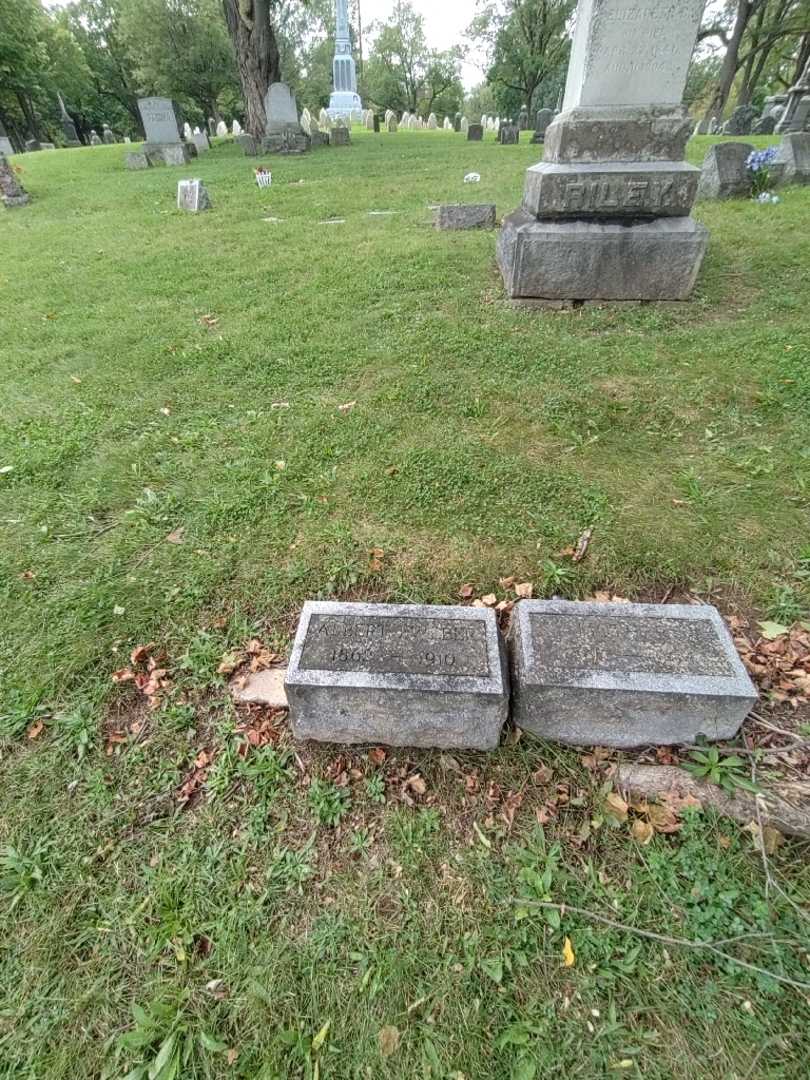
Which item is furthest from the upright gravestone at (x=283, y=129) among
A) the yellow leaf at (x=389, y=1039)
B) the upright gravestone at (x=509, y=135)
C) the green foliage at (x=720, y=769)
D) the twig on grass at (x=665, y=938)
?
the yellow leaf at (x=389, y=1039)

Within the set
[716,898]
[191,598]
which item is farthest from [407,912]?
[191,598]

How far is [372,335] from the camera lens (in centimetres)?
486

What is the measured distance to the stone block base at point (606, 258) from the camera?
14.8ft

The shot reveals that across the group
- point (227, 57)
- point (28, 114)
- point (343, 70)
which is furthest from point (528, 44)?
point (28, 114)

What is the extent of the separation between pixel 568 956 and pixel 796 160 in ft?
37.3

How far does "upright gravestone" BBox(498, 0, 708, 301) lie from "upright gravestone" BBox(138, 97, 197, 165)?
15305 millimetres

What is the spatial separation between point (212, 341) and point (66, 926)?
4549 millimetres

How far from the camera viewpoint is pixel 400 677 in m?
1.82

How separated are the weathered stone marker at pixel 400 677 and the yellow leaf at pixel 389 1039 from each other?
2.55 ft

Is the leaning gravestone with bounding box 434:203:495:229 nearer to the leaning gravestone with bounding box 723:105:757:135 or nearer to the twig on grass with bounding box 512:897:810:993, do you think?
the twig on grass with bounding box 512:897:810:993

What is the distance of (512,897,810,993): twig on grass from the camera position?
143 centimetres

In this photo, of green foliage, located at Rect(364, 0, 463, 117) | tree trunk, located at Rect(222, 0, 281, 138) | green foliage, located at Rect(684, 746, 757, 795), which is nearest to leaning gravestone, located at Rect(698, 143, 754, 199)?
green foliage, located at Rect(684, 746, 757, 795)

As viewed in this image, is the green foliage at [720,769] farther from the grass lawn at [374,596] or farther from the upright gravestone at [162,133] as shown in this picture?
the upright gravestone at [162,133]

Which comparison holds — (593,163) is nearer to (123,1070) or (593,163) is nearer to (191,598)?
(191,598)
